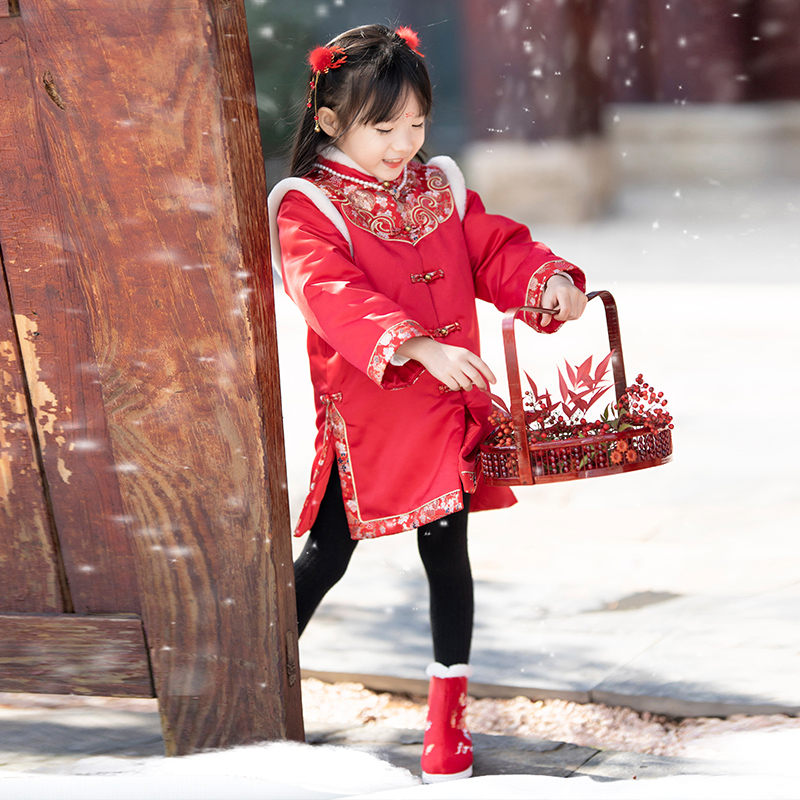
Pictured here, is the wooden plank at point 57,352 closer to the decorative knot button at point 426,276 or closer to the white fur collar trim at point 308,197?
the white fur collar trim at point 308,197

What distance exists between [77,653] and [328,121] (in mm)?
986

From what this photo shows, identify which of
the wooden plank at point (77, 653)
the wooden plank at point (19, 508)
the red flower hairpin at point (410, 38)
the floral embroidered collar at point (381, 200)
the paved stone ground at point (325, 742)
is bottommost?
the paved stone ground at point (325, 742)

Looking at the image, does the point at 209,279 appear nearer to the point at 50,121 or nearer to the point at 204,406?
the point at 204,406

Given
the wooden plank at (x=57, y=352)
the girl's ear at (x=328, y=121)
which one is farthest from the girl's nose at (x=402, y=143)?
the wooden plank at (x=57, y=352)

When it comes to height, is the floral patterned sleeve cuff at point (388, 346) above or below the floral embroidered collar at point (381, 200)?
below

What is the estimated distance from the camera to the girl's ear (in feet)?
5.99

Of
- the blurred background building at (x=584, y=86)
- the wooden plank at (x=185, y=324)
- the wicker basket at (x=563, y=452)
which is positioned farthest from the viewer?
the blurred background building at (x=584, y=86)

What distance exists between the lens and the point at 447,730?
1.89 meters

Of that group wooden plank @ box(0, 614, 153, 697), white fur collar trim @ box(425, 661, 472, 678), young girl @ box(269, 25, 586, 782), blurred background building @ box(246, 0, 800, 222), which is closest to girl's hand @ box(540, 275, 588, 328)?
young girl @ box(269, 25, 586, 782)

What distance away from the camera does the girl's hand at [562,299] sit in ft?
5.88

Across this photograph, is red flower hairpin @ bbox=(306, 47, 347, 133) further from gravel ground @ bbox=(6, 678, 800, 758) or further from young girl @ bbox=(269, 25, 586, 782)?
gravel ground @ bbox=(6, 678, 800, 758)

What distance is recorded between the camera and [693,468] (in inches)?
144

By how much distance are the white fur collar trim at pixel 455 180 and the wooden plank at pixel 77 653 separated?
913 mm

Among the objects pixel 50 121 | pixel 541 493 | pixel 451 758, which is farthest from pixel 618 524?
pixel 50 121
